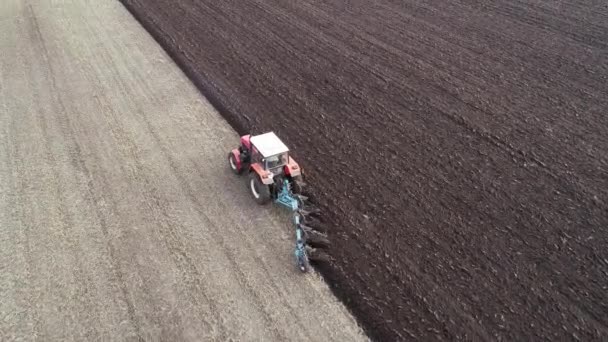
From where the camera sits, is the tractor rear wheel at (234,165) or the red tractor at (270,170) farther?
the tractor rear wheel at (234,165)

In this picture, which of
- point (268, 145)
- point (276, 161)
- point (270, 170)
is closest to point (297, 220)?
point (270, 170)

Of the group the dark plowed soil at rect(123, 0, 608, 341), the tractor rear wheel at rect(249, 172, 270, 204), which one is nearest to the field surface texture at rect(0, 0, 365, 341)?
the tractor rear wheel at rect(249, 172, 270, 204)

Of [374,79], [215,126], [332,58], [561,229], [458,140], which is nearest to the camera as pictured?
[561,229]

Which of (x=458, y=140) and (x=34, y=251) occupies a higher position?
(x=458, y=140)

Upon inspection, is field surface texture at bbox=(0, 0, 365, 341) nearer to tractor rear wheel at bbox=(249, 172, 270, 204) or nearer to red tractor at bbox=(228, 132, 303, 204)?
tractor rear wheel at bbox=(249, 172, 270, 204)

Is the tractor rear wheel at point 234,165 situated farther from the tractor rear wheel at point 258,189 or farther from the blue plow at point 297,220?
the blue plow at point 297,220

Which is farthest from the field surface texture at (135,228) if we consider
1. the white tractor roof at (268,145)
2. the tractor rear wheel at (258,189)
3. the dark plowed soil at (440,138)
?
the white tractor roof at (268,145)

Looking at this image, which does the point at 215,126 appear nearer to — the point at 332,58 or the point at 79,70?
the point at 332,58

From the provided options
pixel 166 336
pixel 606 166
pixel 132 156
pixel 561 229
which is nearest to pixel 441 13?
pixel 606 166
